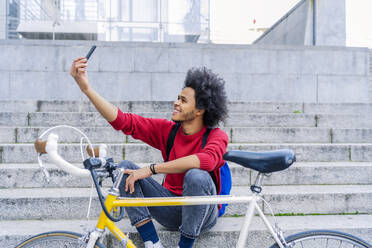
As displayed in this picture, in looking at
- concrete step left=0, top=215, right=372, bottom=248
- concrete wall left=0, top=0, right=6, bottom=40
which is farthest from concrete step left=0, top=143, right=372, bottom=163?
concrete wall left=0, top=0, right=6, bottom=40

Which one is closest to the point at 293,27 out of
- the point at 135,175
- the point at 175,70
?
the point at 175,70

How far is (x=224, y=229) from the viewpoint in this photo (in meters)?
2.93

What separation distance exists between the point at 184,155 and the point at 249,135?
2.43 metres

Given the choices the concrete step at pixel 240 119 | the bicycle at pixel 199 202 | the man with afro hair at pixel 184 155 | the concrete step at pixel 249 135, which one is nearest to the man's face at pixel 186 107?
the man with afro hair at pixel 184 155

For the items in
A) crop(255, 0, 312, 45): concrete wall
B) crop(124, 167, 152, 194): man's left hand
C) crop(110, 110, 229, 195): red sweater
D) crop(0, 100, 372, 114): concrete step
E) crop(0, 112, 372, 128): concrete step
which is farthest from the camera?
crop(255, 0, 312, 45): concrete wall

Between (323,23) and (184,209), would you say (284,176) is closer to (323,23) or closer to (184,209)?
(184,209)

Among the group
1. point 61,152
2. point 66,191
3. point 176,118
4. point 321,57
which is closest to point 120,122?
point 176,118

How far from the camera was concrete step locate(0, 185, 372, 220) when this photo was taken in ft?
10.5

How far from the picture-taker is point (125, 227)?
291cm

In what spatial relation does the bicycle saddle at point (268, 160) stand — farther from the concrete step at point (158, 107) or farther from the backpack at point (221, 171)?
the concrete step at point (158, 107)

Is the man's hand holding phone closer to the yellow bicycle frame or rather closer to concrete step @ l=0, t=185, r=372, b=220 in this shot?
the yellow bicycle frame

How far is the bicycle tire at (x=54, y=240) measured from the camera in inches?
77.1

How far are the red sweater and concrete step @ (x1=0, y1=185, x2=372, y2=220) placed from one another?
1011mm

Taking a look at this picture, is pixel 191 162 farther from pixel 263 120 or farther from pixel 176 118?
pixel 263 120
